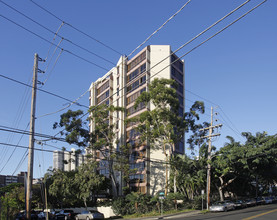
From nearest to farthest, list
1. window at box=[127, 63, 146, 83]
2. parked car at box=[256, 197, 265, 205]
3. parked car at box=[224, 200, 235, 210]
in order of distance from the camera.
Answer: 1. parked car at box=[224, 200, 235, 210]
2. parked car at box=[256, 197, 265, 205]
3. window at box=[127, 63, 146, 83]

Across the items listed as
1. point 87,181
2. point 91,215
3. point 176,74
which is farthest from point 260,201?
point 91,215

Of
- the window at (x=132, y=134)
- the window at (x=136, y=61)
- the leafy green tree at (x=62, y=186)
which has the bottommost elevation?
the leafy green tree at (x=62, y=186)

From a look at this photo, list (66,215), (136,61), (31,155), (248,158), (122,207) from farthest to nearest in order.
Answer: (136,61)
(248,158)
(66,215)
(122,207)
(31,155)

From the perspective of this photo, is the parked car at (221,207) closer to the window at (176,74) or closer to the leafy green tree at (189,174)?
the leafy green tree at (189,174)

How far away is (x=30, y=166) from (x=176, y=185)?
24.6 meters

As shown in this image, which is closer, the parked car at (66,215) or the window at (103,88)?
the parked car at (66,215)

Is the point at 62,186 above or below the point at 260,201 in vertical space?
above

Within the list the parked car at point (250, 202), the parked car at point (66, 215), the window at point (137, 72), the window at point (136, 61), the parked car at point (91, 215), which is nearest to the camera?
the parked car at point (91, 215)

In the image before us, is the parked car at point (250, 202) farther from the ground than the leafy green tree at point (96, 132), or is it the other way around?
the leafy green tree at point (96, 132)

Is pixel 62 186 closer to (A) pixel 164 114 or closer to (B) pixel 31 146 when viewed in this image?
(A) pixel 164 114

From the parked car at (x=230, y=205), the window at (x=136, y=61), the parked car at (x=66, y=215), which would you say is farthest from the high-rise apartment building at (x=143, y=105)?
the parked car at (x=230, y=205)

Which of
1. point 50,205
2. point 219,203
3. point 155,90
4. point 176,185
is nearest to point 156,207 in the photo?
point 176,185

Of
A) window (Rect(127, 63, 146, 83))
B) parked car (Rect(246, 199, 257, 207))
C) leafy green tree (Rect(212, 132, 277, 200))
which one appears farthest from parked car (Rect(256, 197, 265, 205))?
window (Rect(127, 63, 146, 83))

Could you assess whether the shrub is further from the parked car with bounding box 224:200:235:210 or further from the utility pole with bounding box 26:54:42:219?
the utility pole with bounding box 26:54:42:219
